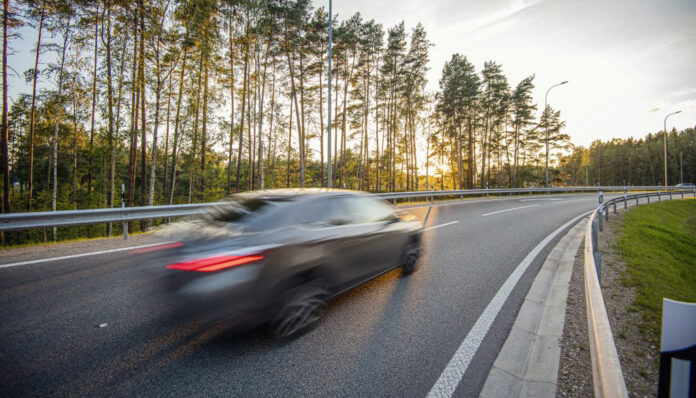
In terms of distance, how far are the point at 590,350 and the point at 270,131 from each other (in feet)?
94.3

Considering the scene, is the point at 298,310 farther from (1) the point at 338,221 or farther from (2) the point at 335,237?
(1) the point at 338,221

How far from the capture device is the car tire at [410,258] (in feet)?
14.4

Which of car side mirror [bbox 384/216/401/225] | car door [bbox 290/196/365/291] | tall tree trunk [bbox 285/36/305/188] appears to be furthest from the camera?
tall tree trunk [bbox 285/36/305/188]

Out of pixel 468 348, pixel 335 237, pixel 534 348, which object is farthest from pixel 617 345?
pixel 335 237

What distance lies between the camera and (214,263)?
7.57 ft

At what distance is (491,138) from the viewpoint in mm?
37281

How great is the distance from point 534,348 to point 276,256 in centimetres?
253

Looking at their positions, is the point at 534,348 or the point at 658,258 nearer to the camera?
the point at 534,348

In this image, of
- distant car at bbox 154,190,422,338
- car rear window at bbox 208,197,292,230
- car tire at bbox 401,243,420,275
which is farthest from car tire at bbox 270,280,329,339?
car tire at bbox 401,243,420,275

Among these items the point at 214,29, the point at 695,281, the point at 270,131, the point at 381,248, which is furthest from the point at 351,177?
the point at 381,248

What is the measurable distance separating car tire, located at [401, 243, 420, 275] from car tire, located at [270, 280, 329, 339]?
6.20 feet

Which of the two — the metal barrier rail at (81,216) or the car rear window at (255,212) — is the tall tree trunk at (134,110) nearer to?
the metal barrier rail at (81,216)

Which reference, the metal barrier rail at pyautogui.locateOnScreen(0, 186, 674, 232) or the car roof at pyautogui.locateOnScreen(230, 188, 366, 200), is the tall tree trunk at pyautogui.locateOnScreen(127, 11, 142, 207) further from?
the car roof at pyautogui.locateOnScreen(230, 188, 366, 200)

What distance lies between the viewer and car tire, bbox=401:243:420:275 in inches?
173
